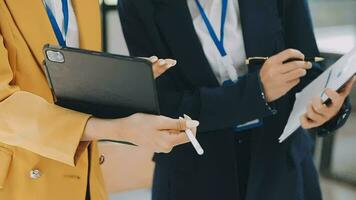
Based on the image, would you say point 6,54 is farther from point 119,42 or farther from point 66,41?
point 119,42

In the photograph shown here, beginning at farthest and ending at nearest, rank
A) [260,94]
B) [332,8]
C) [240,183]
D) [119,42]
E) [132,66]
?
1. [332,8]
2. [119,42]
3. [240,183]
4. [260,94]
5. [132,66]

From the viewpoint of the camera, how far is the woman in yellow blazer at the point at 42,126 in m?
0.83

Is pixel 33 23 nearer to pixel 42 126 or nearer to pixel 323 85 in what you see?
pixel 42 126

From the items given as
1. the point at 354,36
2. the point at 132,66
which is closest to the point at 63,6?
the point at 132,66

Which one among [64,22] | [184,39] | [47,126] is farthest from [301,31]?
[47,126]

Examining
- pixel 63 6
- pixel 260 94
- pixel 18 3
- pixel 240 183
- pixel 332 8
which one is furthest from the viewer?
pixel 332 8

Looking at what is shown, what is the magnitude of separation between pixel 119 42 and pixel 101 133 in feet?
8.46

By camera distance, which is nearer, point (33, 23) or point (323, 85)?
point (33, 23)

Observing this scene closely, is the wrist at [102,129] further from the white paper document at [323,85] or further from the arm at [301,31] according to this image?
the arm at [301,31]

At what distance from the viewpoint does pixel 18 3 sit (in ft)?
2.95

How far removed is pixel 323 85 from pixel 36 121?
26.3 inches

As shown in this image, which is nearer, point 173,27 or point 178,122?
point 178,122

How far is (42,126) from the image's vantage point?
0.83 meters

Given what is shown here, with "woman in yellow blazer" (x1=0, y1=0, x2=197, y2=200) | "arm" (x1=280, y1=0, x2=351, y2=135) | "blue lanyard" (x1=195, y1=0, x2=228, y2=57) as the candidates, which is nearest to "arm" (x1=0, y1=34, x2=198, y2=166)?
"woman in yellow blazer" (x1=0, y1=0, x2=197, y2=200)
